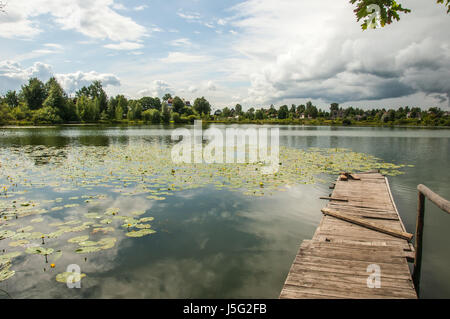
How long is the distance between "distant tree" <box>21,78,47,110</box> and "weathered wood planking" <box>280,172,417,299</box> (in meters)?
104

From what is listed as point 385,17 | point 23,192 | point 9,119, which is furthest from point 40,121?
point 385,17

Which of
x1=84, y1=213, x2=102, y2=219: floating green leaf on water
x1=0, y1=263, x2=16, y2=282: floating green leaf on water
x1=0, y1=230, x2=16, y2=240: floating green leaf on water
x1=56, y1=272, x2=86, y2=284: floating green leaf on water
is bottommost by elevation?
x1=56, y1=272, x2=86, y2=284: floating green leaf on water

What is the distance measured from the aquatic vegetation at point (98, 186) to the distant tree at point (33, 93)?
8525 centimetres

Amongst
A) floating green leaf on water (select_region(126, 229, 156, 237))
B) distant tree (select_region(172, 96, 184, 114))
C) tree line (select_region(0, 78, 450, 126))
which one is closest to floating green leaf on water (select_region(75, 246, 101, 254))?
floating green leaf on water (select_region(126, 229, 156, 237))

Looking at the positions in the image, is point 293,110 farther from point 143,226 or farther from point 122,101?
point 143,226

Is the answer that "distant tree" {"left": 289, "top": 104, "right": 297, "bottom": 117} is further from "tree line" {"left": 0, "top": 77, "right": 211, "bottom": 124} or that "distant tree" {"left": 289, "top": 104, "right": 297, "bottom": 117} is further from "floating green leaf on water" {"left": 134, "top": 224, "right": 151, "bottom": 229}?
"floating green leaf on water" {"left": 134, "top": 224, "right": 151, "bottom": 229}

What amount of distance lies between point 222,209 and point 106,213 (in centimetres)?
349

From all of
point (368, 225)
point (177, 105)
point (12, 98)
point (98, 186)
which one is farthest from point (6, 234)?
point (177, 105)

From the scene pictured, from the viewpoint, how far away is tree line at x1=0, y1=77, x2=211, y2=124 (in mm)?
71625

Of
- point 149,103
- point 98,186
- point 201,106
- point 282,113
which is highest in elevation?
point 149,103

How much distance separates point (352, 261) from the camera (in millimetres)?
4555

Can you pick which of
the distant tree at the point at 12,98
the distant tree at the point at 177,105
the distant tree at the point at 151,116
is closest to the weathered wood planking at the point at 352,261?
the distant tree at the point at 151,116

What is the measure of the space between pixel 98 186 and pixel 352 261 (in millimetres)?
9510
